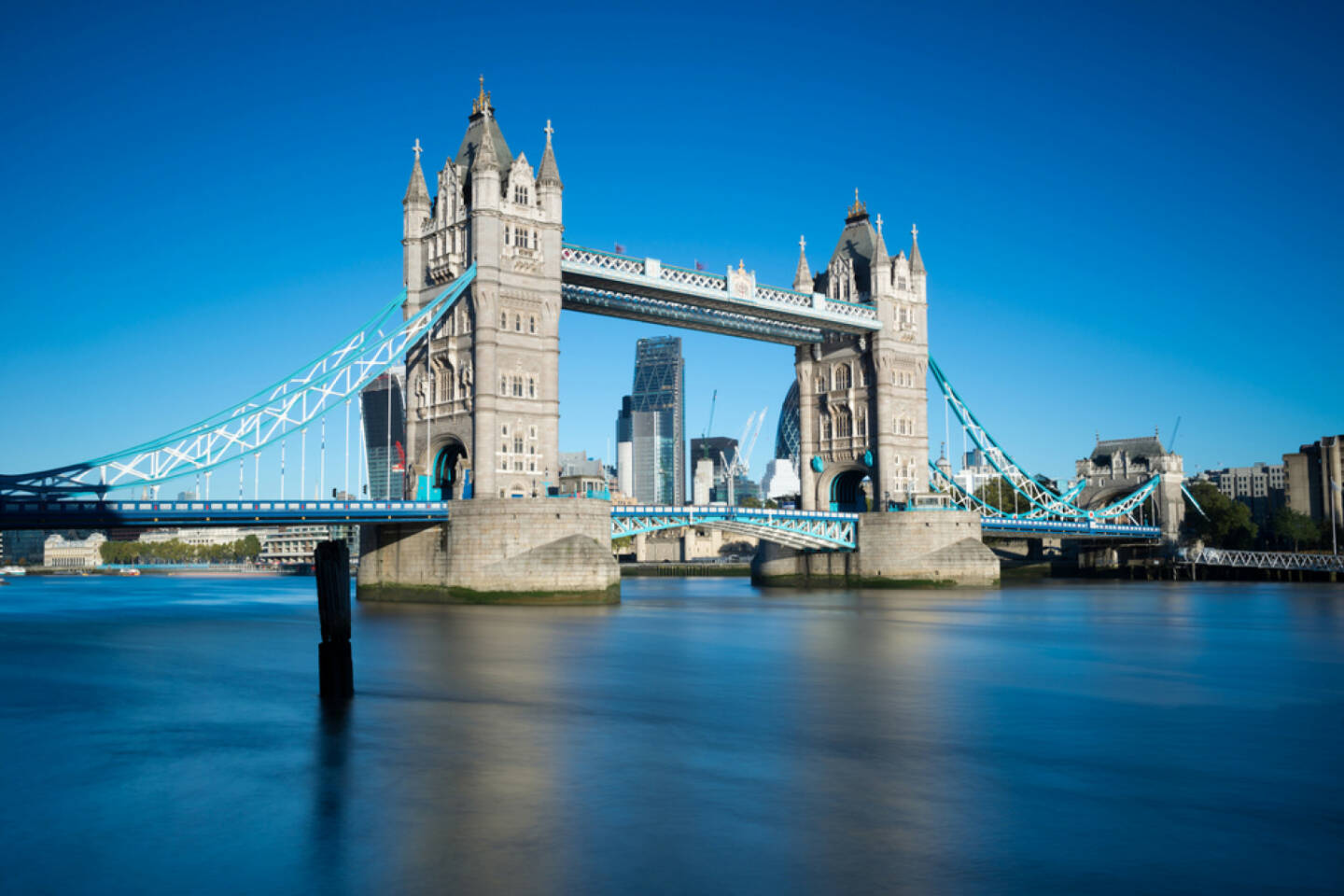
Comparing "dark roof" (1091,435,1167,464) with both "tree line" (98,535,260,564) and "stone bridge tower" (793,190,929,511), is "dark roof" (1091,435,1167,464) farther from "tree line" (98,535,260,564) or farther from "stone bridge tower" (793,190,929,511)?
"tree line" (98,535,260,564)

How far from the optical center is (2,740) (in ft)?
57.9

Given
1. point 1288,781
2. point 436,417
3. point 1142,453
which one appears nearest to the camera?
point 1288,781

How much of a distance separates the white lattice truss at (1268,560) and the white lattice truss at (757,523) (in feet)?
111

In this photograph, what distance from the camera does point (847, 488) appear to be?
73312 mm

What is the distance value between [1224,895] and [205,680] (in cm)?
2149

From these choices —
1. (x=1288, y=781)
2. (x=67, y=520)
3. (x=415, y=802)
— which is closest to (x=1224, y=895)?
(x=1288, y=781)

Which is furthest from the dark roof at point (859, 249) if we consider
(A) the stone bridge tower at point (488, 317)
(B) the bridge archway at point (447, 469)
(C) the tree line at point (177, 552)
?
(C) the tree line at point (177, 552)

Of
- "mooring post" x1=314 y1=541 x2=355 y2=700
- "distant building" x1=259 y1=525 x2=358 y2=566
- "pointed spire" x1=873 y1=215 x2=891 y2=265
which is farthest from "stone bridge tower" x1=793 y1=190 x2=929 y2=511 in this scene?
"distant building" x1=259 y1=525 x2=358 y2=566

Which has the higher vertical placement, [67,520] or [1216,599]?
[67,520]

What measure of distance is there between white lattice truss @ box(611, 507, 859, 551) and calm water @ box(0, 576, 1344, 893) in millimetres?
22841

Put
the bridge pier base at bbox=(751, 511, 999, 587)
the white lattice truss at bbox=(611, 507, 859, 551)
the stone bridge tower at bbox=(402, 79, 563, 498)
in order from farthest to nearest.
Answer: the bridge pier base at bbox=(751, 511, 999, 587) → the white lattice truss at bbox=(611, 507, 859, 551) → the stone bridge tower at bbox=(402, 79, 563, 498)

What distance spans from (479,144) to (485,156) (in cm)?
242

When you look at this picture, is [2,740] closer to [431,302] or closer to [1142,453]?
[431,302]

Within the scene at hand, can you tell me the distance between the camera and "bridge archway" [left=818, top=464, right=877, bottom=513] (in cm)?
7112
